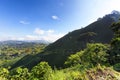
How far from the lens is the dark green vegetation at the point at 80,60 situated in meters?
11.3

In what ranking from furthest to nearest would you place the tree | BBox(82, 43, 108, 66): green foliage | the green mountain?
the green mountain
BBox(82, 43, 108, 66): green foliage
the tree

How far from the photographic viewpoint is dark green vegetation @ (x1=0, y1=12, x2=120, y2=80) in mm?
11336

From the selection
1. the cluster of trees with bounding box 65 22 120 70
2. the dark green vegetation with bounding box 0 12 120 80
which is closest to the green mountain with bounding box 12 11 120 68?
the dark green vegetation with bounding box 0 12 120 80

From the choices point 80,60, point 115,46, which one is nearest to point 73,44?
point 80,60

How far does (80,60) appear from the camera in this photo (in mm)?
57094

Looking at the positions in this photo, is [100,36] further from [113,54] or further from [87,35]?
[113,54]

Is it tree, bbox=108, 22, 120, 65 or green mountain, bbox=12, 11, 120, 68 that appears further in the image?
green mountain, bbox=12, 11, 120, 68

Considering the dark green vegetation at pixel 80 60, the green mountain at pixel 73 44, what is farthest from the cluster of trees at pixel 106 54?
the green mountain at pixel 73 44

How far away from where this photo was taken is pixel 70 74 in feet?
32.4

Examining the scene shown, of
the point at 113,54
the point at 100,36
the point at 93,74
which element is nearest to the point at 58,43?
the point at 100,36

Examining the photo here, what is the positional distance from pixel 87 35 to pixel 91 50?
9949 cm

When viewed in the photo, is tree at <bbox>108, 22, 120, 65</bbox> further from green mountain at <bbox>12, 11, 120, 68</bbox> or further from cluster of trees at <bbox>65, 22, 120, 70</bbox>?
green mountain at <bbox>12, 11, 120, 68</bbox>

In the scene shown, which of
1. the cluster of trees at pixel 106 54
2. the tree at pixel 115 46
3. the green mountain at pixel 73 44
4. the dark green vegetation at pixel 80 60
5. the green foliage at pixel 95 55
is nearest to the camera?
the dark green vegetation at pixel 80 60

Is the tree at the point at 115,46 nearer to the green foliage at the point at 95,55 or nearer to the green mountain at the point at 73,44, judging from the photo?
the green foliage at the point at 95,55
